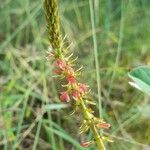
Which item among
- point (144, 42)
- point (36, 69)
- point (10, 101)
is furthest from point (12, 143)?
point (144, 42)

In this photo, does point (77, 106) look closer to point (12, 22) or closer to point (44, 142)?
point (44, 142)

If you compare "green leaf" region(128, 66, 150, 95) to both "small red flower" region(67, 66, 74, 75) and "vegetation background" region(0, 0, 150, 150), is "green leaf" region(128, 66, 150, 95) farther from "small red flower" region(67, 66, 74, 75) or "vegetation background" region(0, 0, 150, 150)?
"vegetation background" region(0, 0, 150, 150)

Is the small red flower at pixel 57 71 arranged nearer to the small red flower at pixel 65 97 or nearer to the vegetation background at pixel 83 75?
the small red flower at pixel 65 97

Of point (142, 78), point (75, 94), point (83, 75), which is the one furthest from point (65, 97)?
point (83, 75)

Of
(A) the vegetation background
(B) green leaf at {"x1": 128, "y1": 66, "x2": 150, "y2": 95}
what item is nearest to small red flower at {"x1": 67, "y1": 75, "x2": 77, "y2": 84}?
(B) green leaf at {"x1": 128, "y1": 66, "x2": 150, "y2": 95}

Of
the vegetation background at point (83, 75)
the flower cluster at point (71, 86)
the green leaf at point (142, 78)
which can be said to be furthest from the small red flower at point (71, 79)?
the vegetation background at point (83, 75)

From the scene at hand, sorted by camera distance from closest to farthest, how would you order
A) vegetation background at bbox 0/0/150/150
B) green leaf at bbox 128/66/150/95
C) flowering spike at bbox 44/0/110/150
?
1. flowering spike at bbox 44/0/110/150
2. green leaf at bbox 128/66/150/95
3. vegetation background at bbox 0/0/150/150

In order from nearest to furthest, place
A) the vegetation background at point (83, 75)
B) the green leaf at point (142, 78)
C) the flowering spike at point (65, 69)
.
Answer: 1. the flowering spike at point (65, 69)
2. the green leaf at point (142, 78)
3. the vegetation background at point (83, 75)
